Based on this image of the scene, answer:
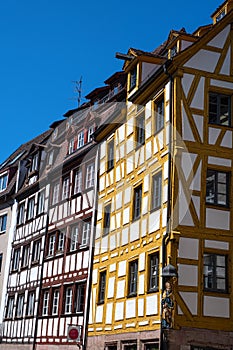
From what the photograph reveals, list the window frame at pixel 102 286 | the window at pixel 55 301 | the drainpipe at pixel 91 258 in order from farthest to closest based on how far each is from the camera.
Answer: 1. the window at pixel 55 301
2. the drainpipe at pixel 91 258
3. the window frame at pixel 102 286

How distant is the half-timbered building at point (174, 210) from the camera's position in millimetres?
18562

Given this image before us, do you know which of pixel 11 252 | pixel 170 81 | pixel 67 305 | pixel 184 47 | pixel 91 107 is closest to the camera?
pixel 170 81

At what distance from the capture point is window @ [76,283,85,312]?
1012 inches

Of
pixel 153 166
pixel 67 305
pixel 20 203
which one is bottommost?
pixel 67 305

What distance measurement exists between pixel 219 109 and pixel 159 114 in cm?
212

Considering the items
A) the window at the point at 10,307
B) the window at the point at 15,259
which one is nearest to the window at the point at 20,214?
the window at the point at 15,259

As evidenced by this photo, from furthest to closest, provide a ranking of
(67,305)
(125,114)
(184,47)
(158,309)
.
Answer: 1. (67,305)
2. (125,114)
3. (184,47)
4. (158,309)

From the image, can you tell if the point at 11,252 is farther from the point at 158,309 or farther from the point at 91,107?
the point at 158,309

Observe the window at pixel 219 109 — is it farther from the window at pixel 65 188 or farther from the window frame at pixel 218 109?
the window at pixel 65 188

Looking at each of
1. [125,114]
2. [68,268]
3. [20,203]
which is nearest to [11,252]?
[20,203]

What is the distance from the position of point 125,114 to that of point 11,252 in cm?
1382

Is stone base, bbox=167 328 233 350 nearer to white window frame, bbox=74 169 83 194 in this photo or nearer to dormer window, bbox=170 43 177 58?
dormer window, bbox=170 43 177 58

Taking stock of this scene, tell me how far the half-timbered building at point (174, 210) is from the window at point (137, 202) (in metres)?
0.04

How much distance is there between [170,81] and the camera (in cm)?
2084
